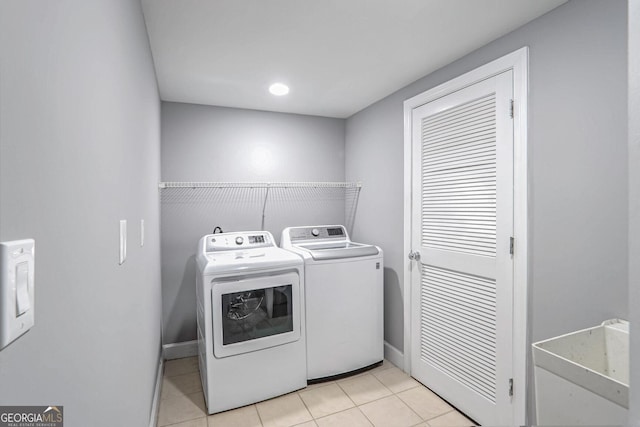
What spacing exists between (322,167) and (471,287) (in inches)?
75.6

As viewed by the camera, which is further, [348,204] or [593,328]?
[348,204]

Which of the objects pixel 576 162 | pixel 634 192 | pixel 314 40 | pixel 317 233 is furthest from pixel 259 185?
pixel 634 192

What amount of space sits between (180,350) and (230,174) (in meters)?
1.66

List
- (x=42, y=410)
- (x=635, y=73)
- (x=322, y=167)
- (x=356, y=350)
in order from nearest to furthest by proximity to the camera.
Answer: (x=42, y=410), (x=635, y=73), (x=356, y=350), (x=322, y=167)

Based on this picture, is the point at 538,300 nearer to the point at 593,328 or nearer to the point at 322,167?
the point at 593,328

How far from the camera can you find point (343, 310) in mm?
2494

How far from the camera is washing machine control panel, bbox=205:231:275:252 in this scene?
2666mm

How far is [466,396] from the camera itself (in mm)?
2045

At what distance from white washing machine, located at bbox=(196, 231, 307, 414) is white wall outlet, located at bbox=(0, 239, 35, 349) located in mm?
1709

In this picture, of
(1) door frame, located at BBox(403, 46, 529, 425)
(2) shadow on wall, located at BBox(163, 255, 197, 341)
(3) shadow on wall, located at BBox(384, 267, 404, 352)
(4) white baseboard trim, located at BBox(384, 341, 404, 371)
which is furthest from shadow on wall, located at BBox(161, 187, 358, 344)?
(1) door frame, located at BBox(403, 46, 529, 425)

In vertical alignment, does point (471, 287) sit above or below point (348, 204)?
below

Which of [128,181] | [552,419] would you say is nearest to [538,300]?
[552,419]

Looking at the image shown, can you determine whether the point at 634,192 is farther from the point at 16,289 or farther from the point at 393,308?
the point at 393,308

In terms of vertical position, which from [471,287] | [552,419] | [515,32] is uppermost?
[515,32]
